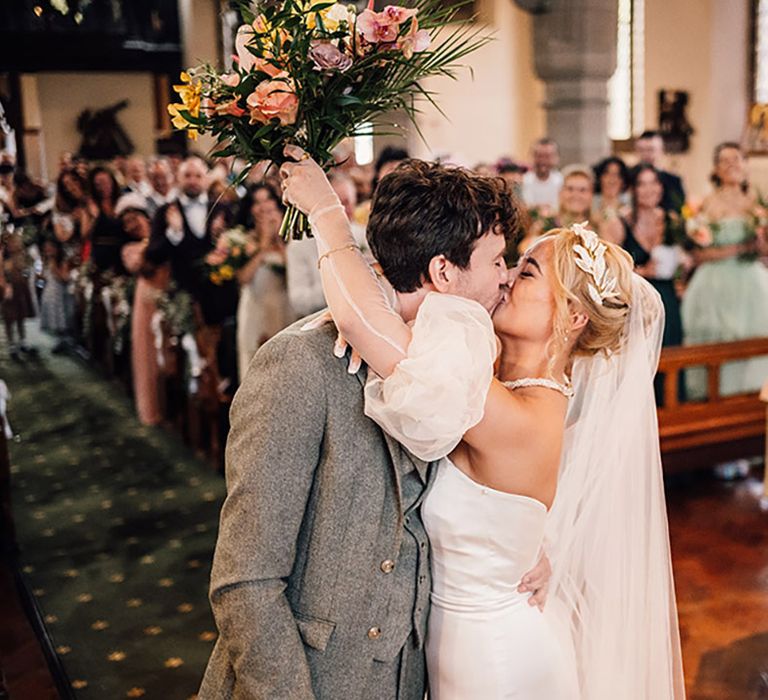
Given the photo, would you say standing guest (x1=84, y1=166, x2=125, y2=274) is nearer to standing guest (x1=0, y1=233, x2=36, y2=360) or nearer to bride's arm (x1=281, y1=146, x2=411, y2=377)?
standing guest (x1=0, y1=233, x2=36, y2=360)

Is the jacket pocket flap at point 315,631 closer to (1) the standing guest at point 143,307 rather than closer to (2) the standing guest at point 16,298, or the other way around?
(1) the standing guest at point 143,307

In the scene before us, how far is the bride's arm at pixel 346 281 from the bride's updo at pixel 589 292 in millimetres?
392

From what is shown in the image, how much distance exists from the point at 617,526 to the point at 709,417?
3358 millimetres

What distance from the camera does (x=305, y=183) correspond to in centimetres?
176

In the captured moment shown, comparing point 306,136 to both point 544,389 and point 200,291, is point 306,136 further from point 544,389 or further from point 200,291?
point 200,291

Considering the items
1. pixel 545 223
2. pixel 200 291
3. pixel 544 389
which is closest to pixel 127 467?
pixel 200 291

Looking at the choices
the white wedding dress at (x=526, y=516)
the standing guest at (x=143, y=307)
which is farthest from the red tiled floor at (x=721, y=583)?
the standing guest at (x=143, y=307)

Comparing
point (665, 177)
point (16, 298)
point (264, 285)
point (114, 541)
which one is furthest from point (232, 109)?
point (16, 298)

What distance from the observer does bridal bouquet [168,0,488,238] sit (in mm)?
1672

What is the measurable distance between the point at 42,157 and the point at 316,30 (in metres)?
14.3

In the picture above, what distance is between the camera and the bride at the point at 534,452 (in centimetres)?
169

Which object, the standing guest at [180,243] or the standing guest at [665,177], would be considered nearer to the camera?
the standing guest at [180,243]

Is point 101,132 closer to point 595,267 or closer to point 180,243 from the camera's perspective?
point 180,243

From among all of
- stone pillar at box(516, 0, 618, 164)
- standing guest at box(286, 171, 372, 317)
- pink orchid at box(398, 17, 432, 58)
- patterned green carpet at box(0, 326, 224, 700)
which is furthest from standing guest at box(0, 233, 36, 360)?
pink orchid at box(398, 17, 432, 58)
